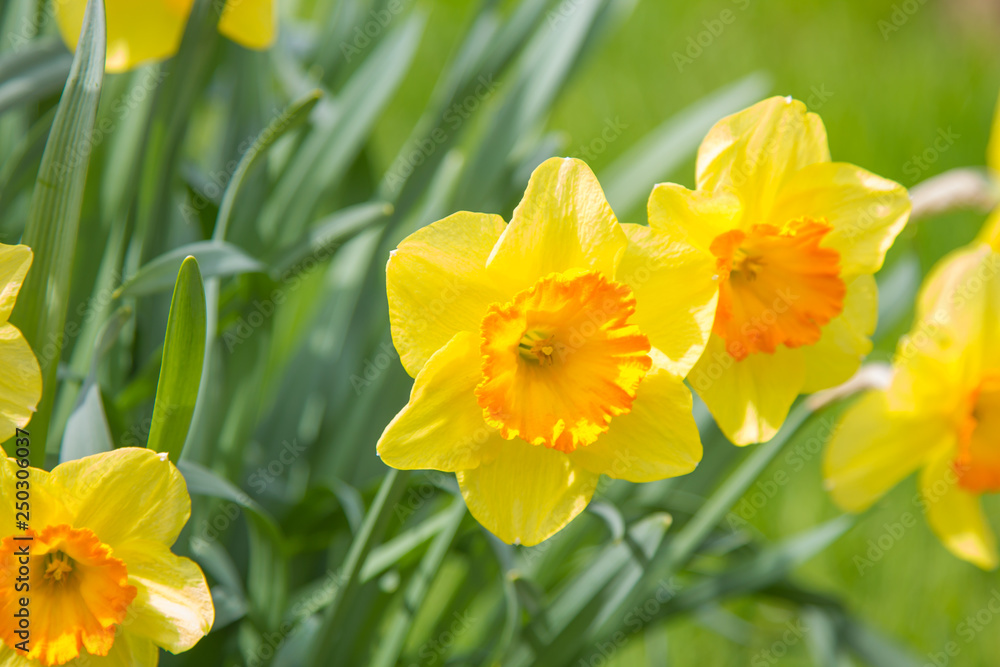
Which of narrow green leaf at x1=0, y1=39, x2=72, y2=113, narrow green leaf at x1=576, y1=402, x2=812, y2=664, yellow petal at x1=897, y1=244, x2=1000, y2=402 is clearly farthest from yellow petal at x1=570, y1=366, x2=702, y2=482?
narrow green leaf at x1=0, y1=39, x2=72, y2=113

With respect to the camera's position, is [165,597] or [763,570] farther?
[763,570]

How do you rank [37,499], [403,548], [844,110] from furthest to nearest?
[844,110] < [403,548] < [37,499]

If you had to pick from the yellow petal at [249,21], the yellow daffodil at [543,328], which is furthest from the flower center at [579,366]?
the yellow petal at [249,21]

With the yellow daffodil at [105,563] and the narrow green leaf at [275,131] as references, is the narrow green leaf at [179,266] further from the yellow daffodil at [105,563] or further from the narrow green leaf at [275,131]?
the yellow daffodil at [105,563]

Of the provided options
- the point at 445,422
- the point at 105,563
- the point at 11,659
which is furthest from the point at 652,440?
the point at 11,659

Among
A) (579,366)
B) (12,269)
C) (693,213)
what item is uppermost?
(12,269)

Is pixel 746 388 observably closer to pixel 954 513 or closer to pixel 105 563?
pixel 954 513

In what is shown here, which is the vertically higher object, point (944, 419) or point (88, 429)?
point (88, 429)
